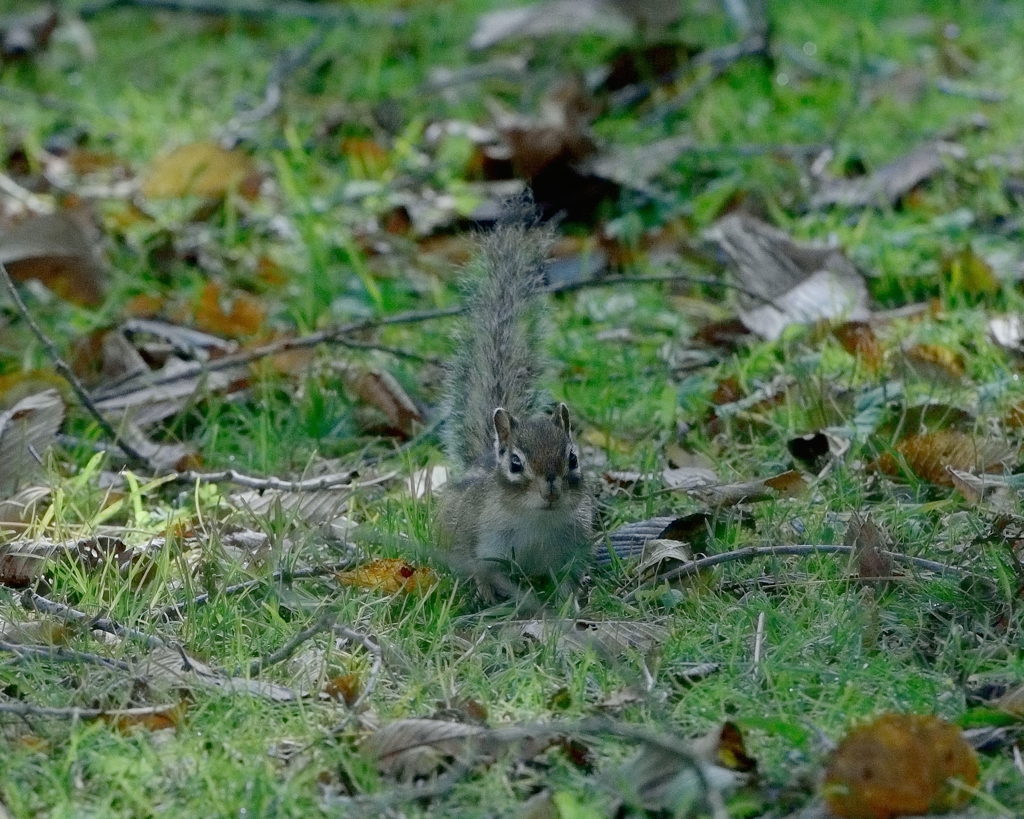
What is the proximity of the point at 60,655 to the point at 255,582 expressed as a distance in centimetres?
46

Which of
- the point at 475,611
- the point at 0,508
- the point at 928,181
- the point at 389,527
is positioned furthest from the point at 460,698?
the point at 928,181

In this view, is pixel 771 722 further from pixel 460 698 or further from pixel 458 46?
pixel 458 46

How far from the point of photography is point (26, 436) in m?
3.96

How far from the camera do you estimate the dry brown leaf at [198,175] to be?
5.89 m

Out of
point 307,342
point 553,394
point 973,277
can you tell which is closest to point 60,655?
point 307,342

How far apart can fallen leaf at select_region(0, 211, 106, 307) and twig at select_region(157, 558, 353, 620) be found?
2166 millimetres

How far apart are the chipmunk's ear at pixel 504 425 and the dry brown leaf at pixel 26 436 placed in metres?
1.17

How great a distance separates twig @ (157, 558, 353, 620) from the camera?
317 cm

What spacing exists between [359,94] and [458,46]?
0.73 meters

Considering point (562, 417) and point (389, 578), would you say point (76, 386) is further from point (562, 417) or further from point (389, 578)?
point (562, 417)

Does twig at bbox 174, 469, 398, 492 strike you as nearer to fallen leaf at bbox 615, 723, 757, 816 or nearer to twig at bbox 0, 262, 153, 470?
twig at bbox 0, 262, 153, 470

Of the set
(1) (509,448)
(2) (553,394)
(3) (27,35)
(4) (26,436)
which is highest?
(3) (27,35)

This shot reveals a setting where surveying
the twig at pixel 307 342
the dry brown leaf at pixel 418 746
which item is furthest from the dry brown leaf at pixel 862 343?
the dry brown leaf at pixel 418 746

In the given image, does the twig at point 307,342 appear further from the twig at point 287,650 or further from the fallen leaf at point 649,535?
the twig at point 287,650
